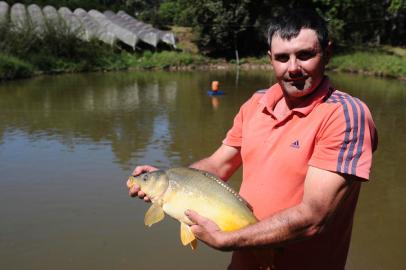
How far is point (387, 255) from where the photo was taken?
5051 mm

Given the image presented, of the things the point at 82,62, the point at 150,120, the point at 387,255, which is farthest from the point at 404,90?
the point at 82,62

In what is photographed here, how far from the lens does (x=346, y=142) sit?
1.73 m

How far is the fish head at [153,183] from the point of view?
227 cm

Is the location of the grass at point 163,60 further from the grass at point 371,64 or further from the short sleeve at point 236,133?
Answer: the short sleeve at point 236,133

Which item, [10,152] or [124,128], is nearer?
[10,152]

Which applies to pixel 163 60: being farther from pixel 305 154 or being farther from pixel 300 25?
pixel 305 154

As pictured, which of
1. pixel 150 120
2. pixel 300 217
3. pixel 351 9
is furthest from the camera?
pixel 351 9

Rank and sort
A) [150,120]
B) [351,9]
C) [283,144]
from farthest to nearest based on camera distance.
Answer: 1. [351,9]
2. [150,120]
3. [283,144]

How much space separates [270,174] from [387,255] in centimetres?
371

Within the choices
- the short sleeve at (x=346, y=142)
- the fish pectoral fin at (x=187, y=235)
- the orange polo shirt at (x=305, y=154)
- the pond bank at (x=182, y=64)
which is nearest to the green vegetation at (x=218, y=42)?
the pond bank at (x=182, y=64)

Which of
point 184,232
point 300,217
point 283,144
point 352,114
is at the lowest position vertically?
point 184,232

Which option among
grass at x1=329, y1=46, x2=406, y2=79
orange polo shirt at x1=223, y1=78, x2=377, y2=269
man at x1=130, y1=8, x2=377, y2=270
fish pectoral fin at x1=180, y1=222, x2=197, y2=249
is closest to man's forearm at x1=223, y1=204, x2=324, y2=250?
man at x1=130, y1=8, x2=377, y2=270

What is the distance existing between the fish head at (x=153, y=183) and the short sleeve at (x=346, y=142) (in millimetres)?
795

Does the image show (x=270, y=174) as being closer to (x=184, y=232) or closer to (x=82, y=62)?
(x=184, y=232)
